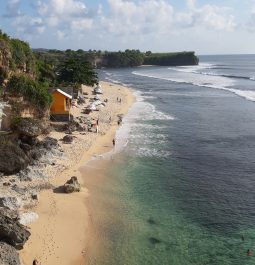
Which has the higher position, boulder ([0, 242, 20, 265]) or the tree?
the tree

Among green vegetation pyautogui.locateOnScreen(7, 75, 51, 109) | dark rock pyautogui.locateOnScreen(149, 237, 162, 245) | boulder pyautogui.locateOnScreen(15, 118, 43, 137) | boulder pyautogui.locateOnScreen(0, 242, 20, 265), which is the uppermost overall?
green vegetation pyautogui.locateOnScreen(7, 75, 51, 109)

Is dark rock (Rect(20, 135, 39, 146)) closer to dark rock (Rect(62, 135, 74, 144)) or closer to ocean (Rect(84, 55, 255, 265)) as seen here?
dark rock (Rect(62, 135, 74, 144))

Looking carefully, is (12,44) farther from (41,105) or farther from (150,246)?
(150,246)

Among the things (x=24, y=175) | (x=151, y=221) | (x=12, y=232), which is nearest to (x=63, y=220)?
(x=12, y=232)

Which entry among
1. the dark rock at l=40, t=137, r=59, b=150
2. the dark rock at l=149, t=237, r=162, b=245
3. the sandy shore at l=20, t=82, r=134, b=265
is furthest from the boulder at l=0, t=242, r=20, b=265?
the dark rock at l=40, t=137, r=59, b=150

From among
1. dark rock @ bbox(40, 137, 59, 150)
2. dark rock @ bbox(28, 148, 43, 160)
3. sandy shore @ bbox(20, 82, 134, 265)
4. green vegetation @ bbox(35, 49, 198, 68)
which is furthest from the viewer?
green vegetation @ bbox(35, 49, 198, 68)

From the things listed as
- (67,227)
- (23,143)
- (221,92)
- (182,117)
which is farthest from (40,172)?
(221,92)
